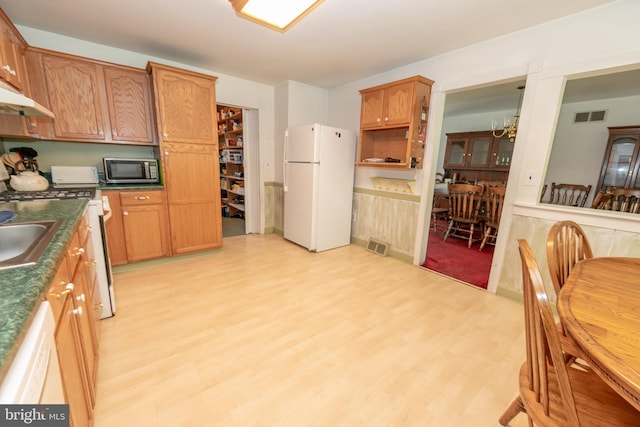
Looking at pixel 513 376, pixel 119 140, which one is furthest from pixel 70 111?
pixel 513 376

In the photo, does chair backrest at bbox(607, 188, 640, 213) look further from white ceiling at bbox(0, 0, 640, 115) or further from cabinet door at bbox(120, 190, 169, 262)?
cabinet door at bbox(120, 190, 169, 262)

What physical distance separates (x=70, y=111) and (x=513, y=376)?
13.7ft

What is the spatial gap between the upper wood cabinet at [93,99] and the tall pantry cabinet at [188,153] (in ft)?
0.90

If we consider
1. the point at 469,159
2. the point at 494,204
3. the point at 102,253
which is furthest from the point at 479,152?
the point at 102,253

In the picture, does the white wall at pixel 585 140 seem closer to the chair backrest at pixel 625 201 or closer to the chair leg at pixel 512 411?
the chair backrest at pixel 625 201

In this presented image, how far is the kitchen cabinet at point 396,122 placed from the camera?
2.77 metres

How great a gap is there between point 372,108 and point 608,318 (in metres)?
2.88

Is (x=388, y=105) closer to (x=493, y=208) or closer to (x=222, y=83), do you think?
(x=493, y=208)

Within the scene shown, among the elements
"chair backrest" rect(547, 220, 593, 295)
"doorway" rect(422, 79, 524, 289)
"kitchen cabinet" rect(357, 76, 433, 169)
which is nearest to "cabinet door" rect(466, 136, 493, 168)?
"doorway" rect(422, 79, 524, 289)

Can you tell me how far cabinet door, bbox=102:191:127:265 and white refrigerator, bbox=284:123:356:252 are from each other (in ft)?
6.31

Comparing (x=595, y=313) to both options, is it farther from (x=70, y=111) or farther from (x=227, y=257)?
(x=70, y=111)

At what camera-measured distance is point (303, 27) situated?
2287mm

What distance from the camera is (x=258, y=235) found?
421 cm

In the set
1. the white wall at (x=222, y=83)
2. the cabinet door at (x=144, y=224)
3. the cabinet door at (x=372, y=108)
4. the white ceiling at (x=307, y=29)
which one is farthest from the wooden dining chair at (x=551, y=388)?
the white wall at (x=222, y=83)
